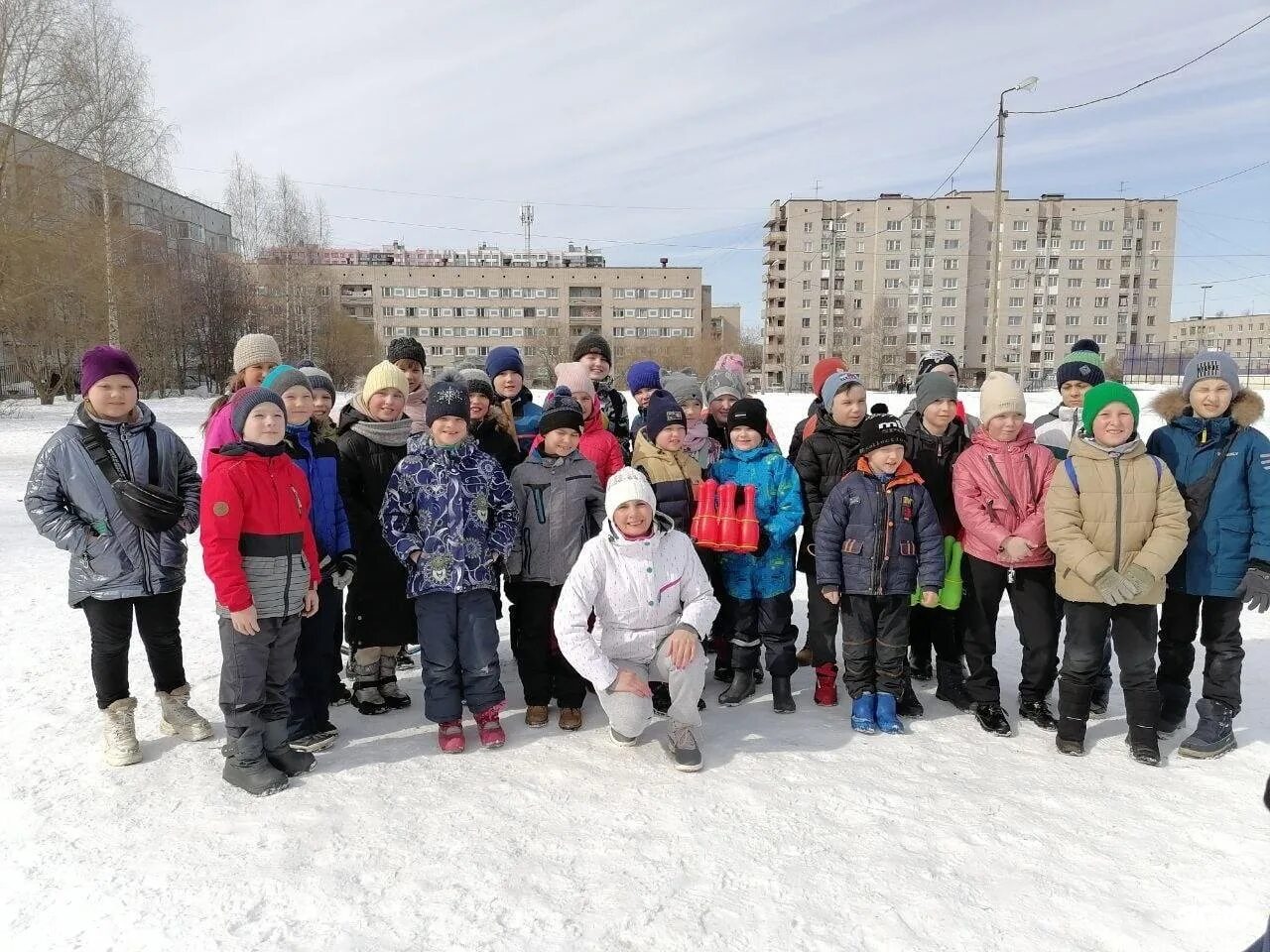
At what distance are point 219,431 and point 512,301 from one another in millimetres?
84650

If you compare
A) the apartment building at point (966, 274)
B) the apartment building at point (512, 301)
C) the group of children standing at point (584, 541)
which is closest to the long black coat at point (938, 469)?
the group of children standing at point (584, 541)

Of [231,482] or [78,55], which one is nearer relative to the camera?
[231,482]

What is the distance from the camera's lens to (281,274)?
1444 inches

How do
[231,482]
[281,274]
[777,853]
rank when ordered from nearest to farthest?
[777,853] → [231,482] → [281,274]

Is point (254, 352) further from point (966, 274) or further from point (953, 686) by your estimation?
point (966, 274)

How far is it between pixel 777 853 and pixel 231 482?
2575mm

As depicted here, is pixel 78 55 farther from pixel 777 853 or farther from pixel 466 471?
pixel 777 853

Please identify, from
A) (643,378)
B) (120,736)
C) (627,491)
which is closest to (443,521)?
(627,491)

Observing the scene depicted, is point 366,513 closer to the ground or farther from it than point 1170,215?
closer to the ground

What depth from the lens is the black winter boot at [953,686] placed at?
408 cm

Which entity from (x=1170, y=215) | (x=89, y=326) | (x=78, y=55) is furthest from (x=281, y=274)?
(x=1170, y=215)

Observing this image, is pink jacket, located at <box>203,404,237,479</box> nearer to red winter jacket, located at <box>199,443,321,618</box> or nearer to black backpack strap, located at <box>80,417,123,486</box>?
red winter jacket, located at <box>199,443,321,618</box>

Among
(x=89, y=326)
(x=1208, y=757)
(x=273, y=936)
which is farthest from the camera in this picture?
(x=89, y=326)

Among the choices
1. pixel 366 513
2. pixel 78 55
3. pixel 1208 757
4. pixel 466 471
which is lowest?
pixel 1208 757
